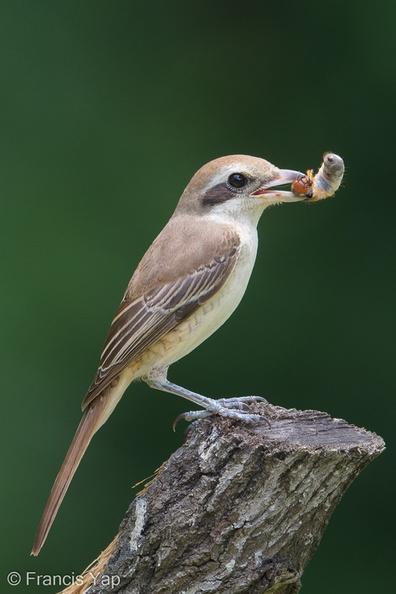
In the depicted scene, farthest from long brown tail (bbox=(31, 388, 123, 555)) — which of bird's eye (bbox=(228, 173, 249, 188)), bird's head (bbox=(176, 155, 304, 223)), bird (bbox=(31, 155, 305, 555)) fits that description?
bird's eye (bbox=(228, 173, 249, 188))

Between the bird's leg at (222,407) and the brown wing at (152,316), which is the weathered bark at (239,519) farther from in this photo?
the brown wing at (152,316)

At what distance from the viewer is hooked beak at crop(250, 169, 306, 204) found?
4574 mm

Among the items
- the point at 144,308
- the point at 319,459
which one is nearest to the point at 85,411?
the point at 144,308

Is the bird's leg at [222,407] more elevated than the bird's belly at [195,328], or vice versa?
the bird's belly at [195,328]

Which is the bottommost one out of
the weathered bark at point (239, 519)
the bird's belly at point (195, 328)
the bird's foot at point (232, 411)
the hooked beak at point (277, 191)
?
the weathered bark at point (239, 519)

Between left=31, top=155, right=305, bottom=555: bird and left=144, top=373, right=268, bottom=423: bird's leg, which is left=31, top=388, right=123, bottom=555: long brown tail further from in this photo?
left=144, top=373, right=268, bottom=423: bird's leg

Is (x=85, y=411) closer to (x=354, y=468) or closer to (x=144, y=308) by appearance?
(x=144, y=308)

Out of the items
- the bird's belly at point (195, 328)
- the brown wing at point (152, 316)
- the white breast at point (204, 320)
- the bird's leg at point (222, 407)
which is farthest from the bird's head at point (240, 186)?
the bird's leg at point (222, 407)

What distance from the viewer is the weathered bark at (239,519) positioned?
11.5ft

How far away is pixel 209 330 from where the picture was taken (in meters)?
4.54

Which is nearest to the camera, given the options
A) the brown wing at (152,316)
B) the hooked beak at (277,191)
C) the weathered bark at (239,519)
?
the weathered bark at (239,519)

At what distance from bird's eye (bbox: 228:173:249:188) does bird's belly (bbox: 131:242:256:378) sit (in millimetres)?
340

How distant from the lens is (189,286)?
4.41 meters

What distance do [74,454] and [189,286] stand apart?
38.3 inches
